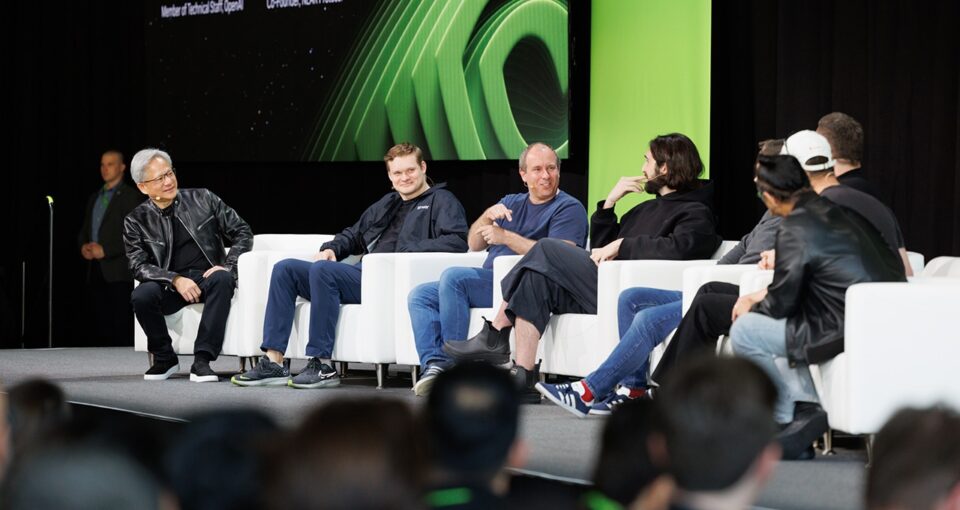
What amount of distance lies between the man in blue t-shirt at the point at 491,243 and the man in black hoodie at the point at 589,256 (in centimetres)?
21

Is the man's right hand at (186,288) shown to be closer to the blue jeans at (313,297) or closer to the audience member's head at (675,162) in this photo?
the blue jeans at (313,297)

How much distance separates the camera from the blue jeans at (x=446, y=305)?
18.8 ft

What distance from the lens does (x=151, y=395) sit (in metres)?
5.67

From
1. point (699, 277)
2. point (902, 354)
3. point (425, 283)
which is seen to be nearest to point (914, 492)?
point (902, 354)

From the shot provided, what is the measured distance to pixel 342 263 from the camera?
20.3ft

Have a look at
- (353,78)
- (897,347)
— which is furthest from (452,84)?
(897,347)

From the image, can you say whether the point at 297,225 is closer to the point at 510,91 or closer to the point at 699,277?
the point at 510,91

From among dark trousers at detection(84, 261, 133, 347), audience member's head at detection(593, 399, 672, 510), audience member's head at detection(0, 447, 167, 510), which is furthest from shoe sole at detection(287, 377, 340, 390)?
audience member's head at detection(0, 447, 167, 510)

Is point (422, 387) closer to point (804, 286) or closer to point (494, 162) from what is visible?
point (804, 286)

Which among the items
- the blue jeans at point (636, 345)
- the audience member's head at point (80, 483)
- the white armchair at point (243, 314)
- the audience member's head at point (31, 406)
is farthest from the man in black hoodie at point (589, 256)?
the audience member's head at point (80, 483)

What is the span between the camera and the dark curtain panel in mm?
5898

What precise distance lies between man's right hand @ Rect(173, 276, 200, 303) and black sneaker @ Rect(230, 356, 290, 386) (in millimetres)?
468

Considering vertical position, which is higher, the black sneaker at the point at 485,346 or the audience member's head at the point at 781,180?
the audience member's head at the point at 781,180

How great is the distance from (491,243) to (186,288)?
4.86ft
